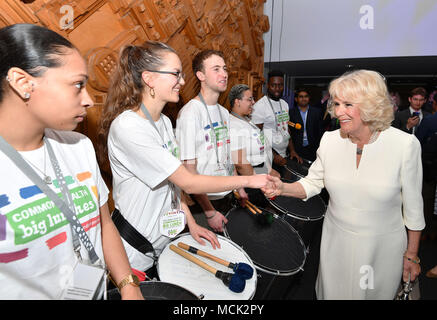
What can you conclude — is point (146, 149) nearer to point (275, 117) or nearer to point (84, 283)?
point (84, 283)

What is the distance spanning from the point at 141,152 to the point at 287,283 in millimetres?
1324

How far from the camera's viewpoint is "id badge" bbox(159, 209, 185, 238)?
1562 mm

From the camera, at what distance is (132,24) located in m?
2.46

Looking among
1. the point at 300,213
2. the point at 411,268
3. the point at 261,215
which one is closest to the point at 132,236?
the point at 261,215

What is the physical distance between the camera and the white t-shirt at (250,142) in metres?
3.14

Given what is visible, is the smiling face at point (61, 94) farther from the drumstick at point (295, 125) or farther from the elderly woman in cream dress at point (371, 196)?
the drumstick at point (295, 125)

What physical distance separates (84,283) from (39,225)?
0.27 metres

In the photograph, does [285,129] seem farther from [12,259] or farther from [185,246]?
[12,259]

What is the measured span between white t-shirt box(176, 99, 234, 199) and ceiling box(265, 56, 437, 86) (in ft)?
11.7

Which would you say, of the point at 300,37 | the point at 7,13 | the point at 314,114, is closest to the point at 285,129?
the point at 314,114

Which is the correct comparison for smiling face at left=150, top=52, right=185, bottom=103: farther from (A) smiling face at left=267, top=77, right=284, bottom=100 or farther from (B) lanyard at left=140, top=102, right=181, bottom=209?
(A) smiling face at left=267, top=77, right=284, bottom=100

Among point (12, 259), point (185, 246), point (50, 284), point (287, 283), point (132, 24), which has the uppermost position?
point (132, 24)

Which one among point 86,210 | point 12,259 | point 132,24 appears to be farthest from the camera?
point 132,24

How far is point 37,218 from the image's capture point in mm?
886
